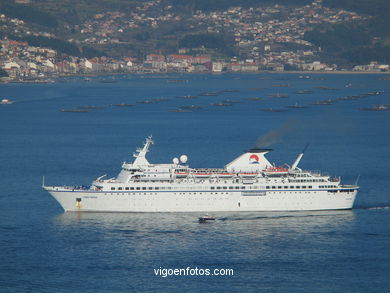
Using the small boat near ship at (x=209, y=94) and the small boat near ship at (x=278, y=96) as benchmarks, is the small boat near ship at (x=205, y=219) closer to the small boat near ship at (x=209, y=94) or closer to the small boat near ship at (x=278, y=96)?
the small boat near ship at (x=278, y=96)

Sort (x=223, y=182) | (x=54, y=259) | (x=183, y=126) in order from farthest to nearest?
(x=183, y=126) → (x=223, y=182) → (x=54, y=259)

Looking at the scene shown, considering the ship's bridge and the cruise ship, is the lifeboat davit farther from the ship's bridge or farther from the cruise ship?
the ship's bridge

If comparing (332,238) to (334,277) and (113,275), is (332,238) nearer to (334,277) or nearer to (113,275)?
(334,277)

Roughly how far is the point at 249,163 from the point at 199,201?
10.0ft

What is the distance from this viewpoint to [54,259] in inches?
1316

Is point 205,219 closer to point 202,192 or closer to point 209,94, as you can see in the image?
point 202,192

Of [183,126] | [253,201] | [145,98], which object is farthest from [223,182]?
[145,98]

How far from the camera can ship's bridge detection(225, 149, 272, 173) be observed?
40.7 m

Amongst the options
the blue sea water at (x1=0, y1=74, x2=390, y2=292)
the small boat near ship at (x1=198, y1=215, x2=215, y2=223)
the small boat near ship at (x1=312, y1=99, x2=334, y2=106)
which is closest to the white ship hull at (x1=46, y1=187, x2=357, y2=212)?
the blue sea water at (x1=0, y1=74, x2=390, y2=292)

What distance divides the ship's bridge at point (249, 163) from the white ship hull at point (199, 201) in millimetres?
1425

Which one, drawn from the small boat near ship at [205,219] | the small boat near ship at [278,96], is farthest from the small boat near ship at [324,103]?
the small boat near ship at [205,219]

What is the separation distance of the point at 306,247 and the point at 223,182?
6.24 metres

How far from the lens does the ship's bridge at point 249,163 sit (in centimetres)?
4072

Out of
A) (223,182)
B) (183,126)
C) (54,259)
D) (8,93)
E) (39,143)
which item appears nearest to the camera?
(54,259)
